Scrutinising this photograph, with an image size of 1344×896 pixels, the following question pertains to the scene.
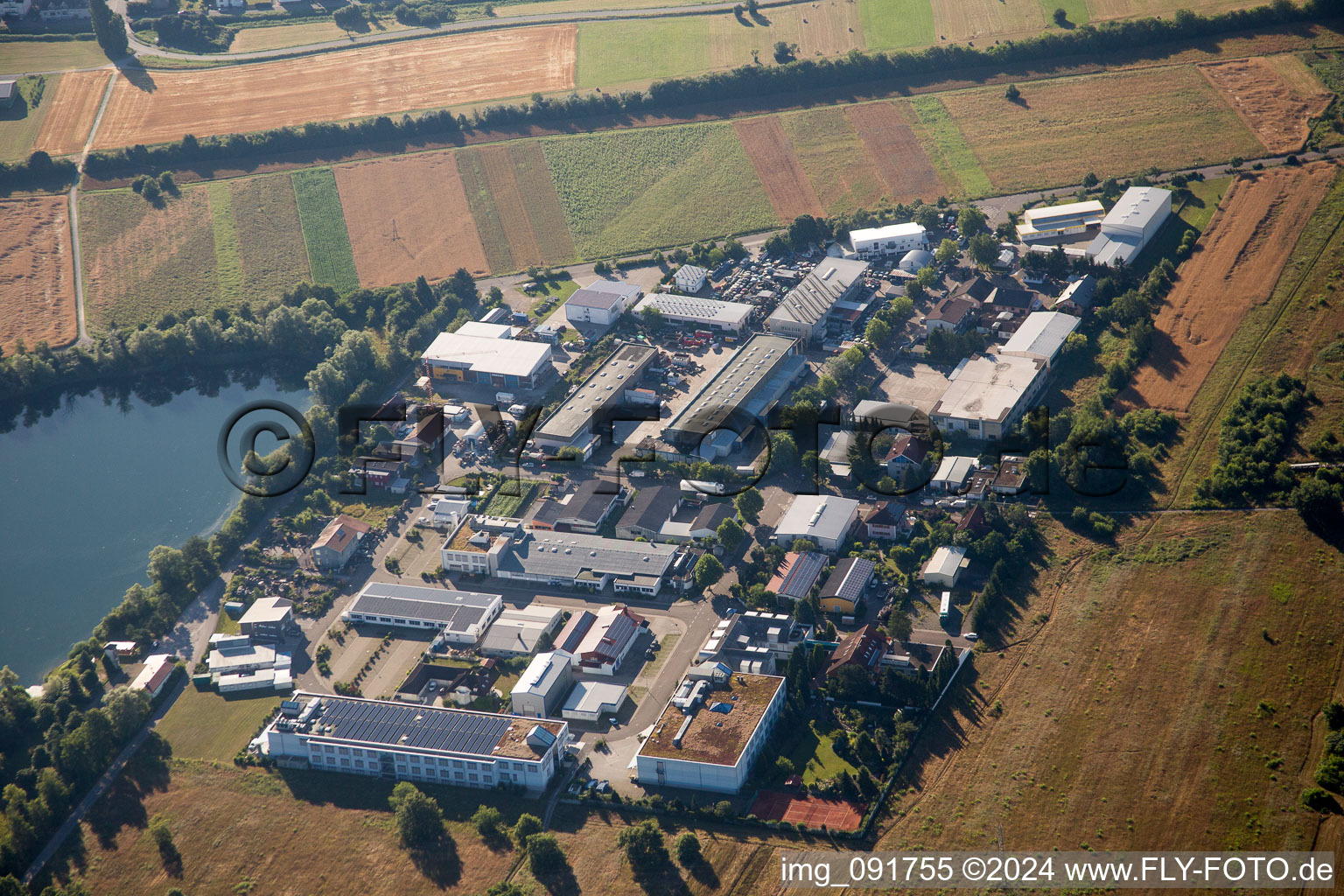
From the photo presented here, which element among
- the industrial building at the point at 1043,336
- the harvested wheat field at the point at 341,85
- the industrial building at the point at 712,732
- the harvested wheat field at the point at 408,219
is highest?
the harvested wheat field at the point at 341,85

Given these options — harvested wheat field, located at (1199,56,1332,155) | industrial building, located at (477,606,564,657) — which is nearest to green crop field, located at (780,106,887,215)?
harvested wheat field, located at (1199,56,1332,155)

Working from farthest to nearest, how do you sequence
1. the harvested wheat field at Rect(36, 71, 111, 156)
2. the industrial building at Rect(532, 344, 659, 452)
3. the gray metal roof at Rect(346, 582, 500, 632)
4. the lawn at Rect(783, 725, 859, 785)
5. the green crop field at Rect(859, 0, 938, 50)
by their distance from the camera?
1. the green crop field at Rect(859, 0, 938, 50)
2. the harvested wheat field at Rect(36, 71, 111, 156)
3. the industrial building at Rect(532, 344, 659, 452)
4. the gray metal roof at Rect(346, 582, 500, 632)
5. the lawn at Rect(783, 725, 859, 785)

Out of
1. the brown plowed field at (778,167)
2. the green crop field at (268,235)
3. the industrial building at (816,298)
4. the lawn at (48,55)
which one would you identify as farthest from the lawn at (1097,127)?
the lawn at (48,55)

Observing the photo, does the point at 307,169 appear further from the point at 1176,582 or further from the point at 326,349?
the point at 1176,582

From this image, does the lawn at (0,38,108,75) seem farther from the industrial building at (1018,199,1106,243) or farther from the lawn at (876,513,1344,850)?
the lawn at (876,513,1344,850)

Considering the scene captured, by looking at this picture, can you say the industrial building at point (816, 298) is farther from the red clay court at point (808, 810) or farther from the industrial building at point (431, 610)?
the red clay court at point (808, 810)

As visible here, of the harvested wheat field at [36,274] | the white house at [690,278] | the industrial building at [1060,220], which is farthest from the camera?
the harvested wheat field at [36,274]

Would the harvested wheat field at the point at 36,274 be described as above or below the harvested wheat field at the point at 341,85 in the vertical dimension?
below
